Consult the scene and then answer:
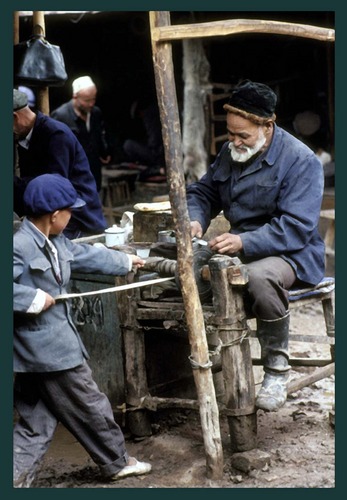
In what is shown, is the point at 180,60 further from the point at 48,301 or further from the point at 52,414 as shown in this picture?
the point at 48,301

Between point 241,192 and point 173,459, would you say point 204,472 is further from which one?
point 241,192

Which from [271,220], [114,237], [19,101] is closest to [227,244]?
[271,220]

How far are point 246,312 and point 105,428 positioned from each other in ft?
3.87

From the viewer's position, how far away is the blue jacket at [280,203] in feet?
19.6

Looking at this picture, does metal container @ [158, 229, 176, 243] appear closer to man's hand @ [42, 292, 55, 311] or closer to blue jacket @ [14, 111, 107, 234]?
blue jacket @ [14, 111, 107, 234]

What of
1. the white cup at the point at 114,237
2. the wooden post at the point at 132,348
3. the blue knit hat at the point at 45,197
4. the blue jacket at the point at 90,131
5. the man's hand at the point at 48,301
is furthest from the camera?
the blue jacket at the point at 90,131

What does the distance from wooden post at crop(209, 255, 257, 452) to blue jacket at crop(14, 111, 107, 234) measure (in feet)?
6.29

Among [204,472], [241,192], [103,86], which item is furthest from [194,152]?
[204,472]

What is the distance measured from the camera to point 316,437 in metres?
6.45

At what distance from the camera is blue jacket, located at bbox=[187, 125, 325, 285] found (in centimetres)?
596

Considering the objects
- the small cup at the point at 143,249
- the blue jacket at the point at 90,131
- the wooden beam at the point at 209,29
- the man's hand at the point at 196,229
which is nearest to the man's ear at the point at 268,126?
the wooden beam at the point at 209,29

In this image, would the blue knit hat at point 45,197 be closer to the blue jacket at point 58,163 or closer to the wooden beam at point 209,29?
the wooden beam at point 209,29

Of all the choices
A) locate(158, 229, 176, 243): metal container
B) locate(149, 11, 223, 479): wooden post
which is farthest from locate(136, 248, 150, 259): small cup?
locate(149, 11, 223, 479): wooden post

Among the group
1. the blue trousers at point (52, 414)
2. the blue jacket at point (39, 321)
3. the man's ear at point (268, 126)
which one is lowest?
the blue trousers at point (52, 414)
